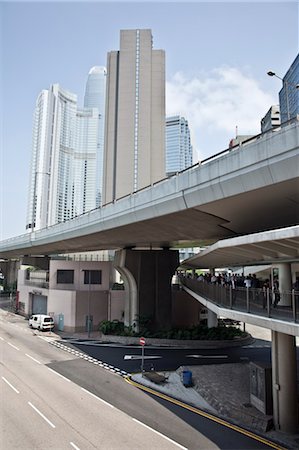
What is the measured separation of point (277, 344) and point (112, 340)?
22411 mm

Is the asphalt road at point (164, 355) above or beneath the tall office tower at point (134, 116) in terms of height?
beneath

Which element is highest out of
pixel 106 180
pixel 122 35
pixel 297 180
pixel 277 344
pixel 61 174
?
pixel 122 35

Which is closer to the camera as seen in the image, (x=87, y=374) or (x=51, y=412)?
(x=51, y=412)

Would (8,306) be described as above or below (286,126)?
below

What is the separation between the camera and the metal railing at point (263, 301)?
40.9ft

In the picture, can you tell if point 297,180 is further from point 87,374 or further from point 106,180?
point 106,180

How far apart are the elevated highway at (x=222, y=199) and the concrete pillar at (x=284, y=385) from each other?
5.96 m

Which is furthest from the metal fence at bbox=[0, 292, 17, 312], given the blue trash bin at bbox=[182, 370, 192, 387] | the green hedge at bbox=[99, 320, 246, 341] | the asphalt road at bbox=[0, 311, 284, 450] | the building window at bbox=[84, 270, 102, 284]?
the blue trash bin at bbox=[182, 370, 192, 387]

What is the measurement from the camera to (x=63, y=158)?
423ft

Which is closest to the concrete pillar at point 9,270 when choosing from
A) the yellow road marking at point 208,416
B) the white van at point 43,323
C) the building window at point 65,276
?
the building window at point 65,276

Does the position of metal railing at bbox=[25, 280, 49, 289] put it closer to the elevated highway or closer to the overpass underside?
the elevated highway

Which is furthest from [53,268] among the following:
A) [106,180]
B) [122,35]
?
[122,35]

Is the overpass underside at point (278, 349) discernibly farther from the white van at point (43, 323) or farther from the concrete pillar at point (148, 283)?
the white van at point (43, 323)

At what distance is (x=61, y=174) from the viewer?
123875mm
